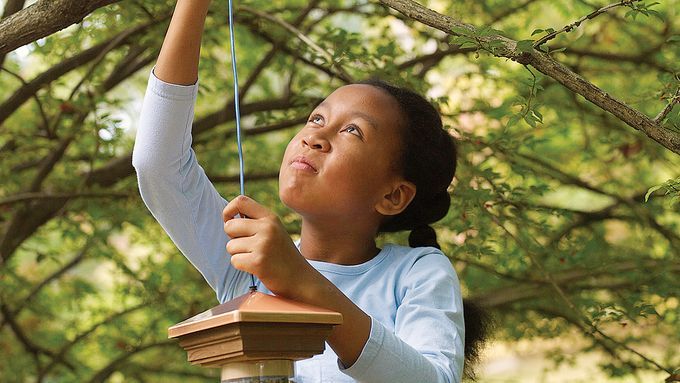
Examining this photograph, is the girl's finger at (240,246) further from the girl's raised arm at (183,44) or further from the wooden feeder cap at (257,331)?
the girl's raised arm at (183,44)

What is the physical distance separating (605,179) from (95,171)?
1.86 meters

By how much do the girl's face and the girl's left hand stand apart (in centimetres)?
32

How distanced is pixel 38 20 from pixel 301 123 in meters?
1.33

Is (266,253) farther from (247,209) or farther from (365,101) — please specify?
(365,101)

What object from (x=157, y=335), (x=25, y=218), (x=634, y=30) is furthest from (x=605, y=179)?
(x=25, y=218)

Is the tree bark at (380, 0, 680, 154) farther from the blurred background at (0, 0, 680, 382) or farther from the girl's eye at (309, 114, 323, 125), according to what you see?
the blurred background at (0, 0, 680, 382)

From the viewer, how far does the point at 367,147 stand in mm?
1691

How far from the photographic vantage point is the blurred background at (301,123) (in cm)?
256

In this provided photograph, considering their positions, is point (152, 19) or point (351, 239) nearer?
point (351, 239)

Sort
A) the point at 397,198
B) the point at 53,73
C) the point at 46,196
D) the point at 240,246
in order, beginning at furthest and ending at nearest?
the point at 46,196
the point at 53,73
the point at 397,198
the point at 240,246

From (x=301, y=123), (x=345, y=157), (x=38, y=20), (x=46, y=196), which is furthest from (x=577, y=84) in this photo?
(x=46, y=196)

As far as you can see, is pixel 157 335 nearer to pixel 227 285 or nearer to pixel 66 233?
pixel 66 233

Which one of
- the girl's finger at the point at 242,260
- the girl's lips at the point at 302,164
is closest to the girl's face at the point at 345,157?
the girl's lips at the point at 302,164

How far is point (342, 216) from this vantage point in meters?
1.71
